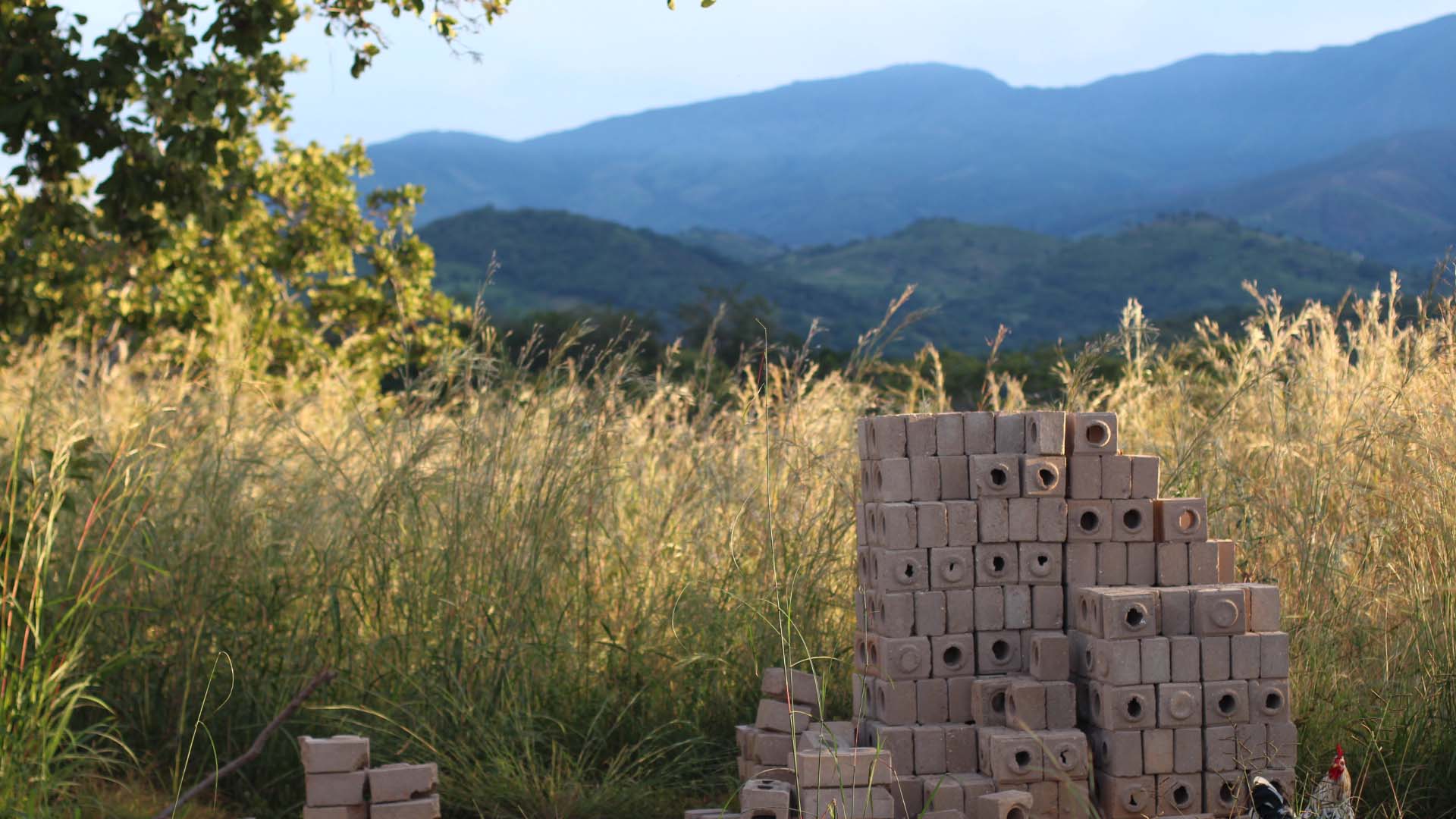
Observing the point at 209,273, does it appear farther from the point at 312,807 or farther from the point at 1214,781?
the point at 1214,781

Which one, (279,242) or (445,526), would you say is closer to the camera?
(445,526)

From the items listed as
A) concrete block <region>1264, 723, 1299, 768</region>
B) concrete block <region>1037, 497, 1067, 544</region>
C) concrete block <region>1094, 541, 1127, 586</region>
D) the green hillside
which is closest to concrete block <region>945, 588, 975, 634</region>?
concrete block <region>1037, 497, 1067, 544</region>

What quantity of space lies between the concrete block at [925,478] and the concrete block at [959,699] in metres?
0.55

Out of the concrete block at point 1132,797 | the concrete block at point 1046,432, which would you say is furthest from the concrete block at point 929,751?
the concrete block at point 1046,432

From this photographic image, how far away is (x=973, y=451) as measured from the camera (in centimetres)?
364

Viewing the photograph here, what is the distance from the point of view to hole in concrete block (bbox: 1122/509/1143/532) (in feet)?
11.6

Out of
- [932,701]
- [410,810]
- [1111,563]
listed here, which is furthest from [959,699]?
[410,810]

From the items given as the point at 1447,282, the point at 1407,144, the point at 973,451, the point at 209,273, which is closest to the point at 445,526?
the point at 973,451

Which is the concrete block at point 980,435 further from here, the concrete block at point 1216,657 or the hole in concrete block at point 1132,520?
the concrete block at point 1216,657

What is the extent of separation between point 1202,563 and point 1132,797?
0.74 meters

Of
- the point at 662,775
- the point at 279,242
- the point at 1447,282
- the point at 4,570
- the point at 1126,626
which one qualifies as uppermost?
the point at 279,242

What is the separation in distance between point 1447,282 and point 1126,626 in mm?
2686

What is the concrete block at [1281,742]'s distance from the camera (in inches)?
128

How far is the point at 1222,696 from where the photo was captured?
3266 millimetres
